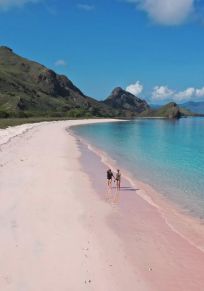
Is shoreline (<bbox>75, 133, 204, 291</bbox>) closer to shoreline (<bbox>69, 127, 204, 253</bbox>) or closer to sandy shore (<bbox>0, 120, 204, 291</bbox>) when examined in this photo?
sandy shore (<bbox>0, 120, 204, 291</bbox>)

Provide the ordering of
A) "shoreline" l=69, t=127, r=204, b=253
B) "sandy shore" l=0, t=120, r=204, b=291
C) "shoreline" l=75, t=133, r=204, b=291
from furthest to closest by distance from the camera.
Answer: "shoreline" l=69, t=127, r=204, b=253, "shoreline" l=75, t=133, r=204, b=291, "sandy shore" l=0, t=120, r=204, b=291

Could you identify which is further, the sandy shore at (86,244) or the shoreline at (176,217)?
the shoreline at (176,217)

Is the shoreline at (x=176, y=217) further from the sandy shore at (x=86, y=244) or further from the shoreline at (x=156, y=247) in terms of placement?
the sandy shore at (x=86, y=244)

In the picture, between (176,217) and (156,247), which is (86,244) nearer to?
(156,247)

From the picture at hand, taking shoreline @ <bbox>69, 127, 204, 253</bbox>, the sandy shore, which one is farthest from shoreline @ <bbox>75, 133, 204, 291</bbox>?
shoreline @ <bbox>69, 127, 204, 253</bbox>

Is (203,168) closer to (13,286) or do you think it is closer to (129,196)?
(129,196)

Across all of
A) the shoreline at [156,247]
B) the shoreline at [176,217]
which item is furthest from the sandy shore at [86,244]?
the shoreline at [176,217]

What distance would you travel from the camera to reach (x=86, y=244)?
13.9 m

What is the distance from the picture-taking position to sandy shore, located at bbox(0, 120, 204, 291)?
36.7 ft

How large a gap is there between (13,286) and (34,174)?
16.8 m

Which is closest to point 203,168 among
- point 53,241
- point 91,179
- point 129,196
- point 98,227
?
point 91,179

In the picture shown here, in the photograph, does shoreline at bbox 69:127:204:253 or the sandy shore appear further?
shoreline at bbox 69:127:204:253

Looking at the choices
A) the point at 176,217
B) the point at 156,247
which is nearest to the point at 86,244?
the point at 156,247

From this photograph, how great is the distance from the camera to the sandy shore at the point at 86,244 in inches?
440
